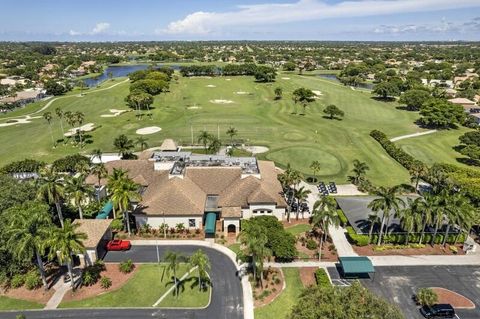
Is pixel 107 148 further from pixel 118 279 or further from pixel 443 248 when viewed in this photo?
pixel 443 248

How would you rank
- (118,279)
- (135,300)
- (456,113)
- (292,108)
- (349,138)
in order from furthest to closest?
1. (292,108)
2. (456,113)
3. (349,138)
4. (118,279)
5. (135,300)

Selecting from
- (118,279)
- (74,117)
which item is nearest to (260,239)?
(118,279)

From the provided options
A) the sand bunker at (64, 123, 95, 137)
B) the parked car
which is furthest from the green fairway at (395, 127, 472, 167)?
the sand bunker at (64, 123, 95, 137)

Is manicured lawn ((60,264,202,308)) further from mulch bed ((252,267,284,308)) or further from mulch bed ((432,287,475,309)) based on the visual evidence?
mulch bed ((432,287,475,309))

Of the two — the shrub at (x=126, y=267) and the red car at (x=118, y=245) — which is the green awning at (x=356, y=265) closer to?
the shrub at (x=126, y=267)

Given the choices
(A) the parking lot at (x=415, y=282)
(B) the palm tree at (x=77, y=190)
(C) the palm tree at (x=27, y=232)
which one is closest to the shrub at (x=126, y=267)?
(C) the palm tree at (x=27, y=232)

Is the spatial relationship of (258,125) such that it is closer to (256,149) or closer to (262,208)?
(256,149)
